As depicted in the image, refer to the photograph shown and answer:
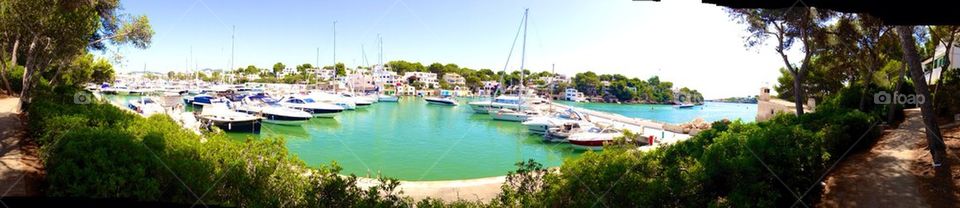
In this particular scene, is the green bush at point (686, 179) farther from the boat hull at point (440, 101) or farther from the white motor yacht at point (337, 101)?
the boat hull at point (440, 101)

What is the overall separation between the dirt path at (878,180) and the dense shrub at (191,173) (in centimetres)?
565

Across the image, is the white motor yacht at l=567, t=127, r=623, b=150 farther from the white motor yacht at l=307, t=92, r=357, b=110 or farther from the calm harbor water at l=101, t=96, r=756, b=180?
the white motor yacht at l=307, t=92, r=357, b=110

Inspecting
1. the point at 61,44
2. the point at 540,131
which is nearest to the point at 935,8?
the point at 61,44

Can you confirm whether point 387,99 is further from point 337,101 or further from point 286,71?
point 286,71

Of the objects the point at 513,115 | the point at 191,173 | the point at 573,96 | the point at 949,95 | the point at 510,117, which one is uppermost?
the point at 949,95

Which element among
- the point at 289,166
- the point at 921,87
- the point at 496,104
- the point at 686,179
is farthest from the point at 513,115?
the point at 686,179

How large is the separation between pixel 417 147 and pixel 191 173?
1884 centimetres

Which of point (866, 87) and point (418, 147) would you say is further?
point (418, 147)

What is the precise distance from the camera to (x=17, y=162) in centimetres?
523

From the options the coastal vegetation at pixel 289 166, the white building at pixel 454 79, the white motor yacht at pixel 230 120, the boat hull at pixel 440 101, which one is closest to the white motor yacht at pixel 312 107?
the white motor yacht at pixel 230 120

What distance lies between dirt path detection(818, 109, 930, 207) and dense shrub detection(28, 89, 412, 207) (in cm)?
565

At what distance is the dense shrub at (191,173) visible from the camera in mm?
3691

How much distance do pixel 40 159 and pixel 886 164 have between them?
12.1 m

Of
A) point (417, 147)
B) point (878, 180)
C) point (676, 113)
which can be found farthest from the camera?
point (676, 113)
